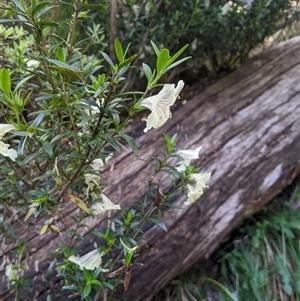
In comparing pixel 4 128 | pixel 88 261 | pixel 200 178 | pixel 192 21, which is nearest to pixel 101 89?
pixel 4 128

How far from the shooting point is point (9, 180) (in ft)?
4.35

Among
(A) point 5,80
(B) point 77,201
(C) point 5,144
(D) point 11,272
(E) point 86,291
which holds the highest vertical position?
(A) point 5,80

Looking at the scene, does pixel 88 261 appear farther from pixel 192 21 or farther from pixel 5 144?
pixel 192 21

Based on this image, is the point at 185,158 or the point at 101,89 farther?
the point at 185,158

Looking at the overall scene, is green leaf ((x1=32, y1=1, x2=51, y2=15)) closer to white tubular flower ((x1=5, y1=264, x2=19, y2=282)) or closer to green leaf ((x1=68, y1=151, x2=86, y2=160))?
green leaf ((x1=68, y1=151, x2=86, y2=160))

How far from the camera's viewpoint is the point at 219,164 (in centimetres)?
188

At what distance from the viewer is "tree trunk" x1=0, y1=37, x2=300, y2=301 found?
5.06 feet

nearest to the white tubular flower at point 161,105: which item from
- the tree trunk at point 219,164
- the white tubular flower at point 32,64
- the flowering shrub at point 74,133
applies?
the flowering shrub at point 74,133

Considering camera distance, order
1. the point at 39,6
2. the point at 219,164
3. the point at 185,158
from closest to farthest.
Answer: the point at 39,6 < the point at 185,158 < the point at 219,164

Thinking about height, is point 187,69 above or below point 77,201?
above

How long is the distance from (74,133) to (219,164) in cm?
109

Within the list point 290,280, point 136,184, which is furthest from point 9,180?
point 290,280

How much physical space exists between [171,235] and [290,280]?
→ 0.57m

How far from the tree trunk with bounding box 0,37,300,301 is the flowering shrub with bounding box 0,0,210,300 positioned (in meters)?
0.17
